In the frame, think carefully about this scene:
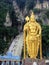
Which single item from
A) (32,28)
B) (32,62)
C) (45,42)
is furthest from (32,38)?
(45,42)

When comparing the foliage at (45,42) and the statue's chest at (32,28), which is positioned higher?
the statue's chest at (32,28)

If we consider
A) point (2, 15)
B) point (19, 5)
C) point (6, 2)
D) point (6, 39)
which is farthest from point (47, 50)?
point (19, 5)

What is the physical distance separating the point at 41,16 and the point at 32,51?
19858 millimetres

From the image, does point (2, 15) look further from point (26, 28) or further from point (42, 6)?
point (26, 28)

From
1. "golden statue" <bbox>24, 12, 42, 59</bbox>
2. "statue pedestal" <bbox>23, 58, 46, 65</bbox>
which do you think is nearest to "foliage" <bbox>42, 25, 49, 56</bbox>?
"golden statue" <bbox>24, 12, 42, 59</bbox>

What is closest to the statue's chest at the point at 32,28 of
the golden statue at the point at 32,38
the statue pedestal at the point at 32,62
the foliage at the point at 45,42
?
the golden statue at the point at 32,38

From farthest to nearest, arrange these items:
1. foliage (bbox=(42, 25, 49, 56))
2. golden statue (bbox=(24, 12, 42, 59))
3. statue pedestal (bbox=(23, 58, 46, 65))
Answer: foliage (bbox=(42, 25, 49, 56))
golden statue (bbox=(24, 12, 42, 59))
statue pedestal (bbox=(23, 58, 46, 65))

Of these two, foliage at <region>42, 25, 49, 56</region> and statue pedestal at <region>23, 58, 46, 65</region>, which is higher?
statue pedestal at <region>23, 58, 46, 65</region>

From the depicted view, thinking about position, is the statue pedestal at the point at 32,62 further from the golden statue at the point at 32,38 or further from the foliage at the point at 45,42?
the foliage at the point at 45,42

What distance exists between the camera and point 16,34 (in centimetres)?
2553

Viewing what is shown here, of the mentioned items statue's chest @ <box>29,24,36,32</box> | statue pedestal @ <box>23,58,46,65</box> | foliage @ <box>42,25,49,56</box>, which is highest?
statue's chest @ <box>29,24,36,32</box>

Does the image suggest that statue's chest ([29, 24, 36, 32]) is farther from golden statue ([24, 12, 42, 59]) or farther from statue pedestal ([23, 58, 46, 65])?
statue pedestal ([23, 58, 46, 65])

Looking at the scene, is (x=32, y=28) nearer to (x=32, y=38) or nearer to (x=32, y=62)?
(x=32, y=38)

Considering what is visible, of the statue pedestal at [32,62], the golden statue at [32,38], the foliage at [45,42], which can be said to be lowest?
the foliage at [45,42]
